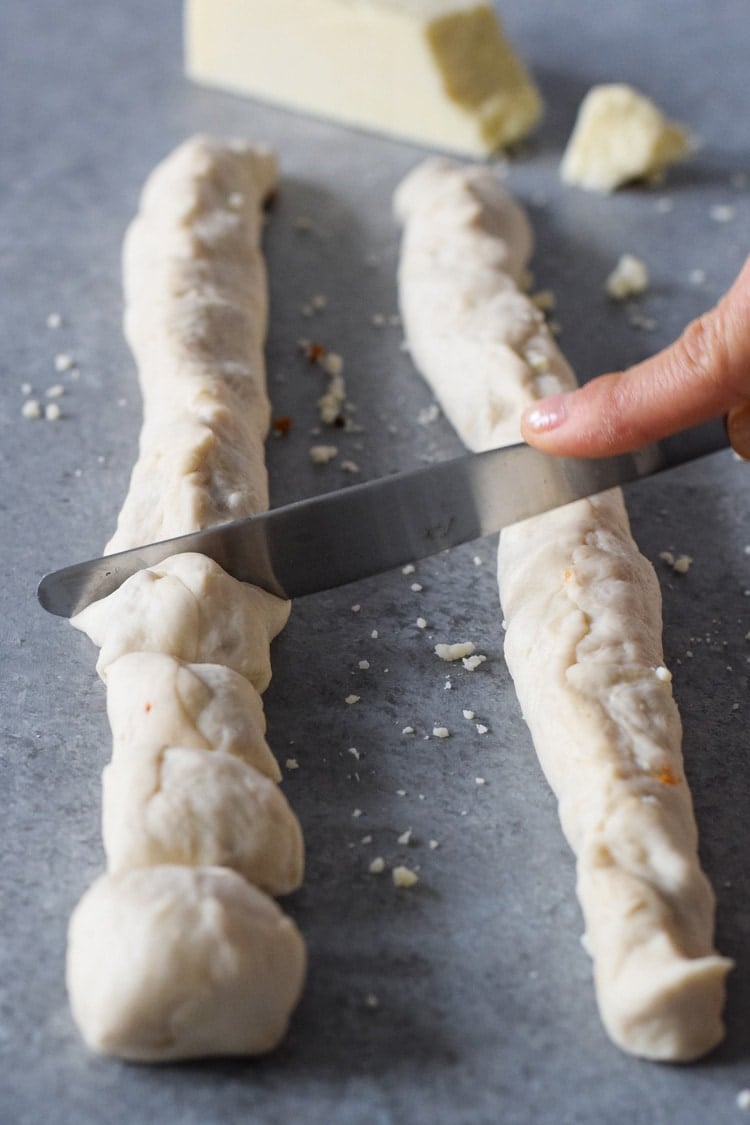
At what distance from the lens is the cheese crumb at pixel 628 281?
2.78 metres

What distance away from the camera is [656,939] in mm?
1415

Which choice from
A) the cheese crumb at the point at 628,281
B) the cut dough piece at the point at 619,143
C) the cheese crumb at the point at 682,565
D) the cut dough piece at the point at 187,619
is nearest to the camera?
the cut dough piece at the point at 187,619

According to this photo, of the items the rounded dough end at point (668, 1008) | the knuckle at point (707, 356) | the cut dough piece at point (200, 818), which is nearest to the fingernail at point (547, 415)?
the knuckle at point (707, 356)

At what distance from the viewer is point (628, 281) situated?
2.79m

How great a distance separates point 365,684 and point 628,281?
50.9 inches

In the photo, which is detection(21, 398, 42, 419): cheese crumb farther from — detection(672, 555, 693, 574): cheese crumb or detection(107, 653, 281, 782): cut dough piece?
detection(672, 555, 693, 574): cheese crumb

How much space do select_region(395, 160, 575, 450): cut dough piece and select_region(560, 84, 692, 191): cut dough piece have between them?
1.16 ft

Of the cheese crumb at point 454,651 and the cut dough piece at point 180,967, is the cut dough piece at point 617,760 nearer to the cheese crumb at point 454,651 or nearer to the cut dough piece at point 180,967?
the cheese crumb at point 454,651

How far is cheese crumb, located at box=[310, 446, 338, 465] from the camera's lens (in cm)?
233

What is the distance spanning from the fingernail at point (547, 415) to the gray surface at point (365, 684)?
38 cm

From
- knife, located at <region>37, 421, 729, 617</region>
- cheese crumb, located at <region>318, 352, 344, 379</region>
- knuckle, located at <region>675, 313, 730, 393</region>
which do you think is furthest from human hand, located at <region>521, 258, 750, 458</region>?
cheese crumb, located at <region>318, 352, 344, 379</region>

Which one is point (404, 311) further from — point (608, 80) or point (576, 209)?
point (608, 80)

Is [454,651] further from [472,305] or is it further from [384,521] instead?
[472,305]

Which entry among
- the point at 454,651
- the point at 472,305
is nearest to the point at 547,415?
the point at 454,651
